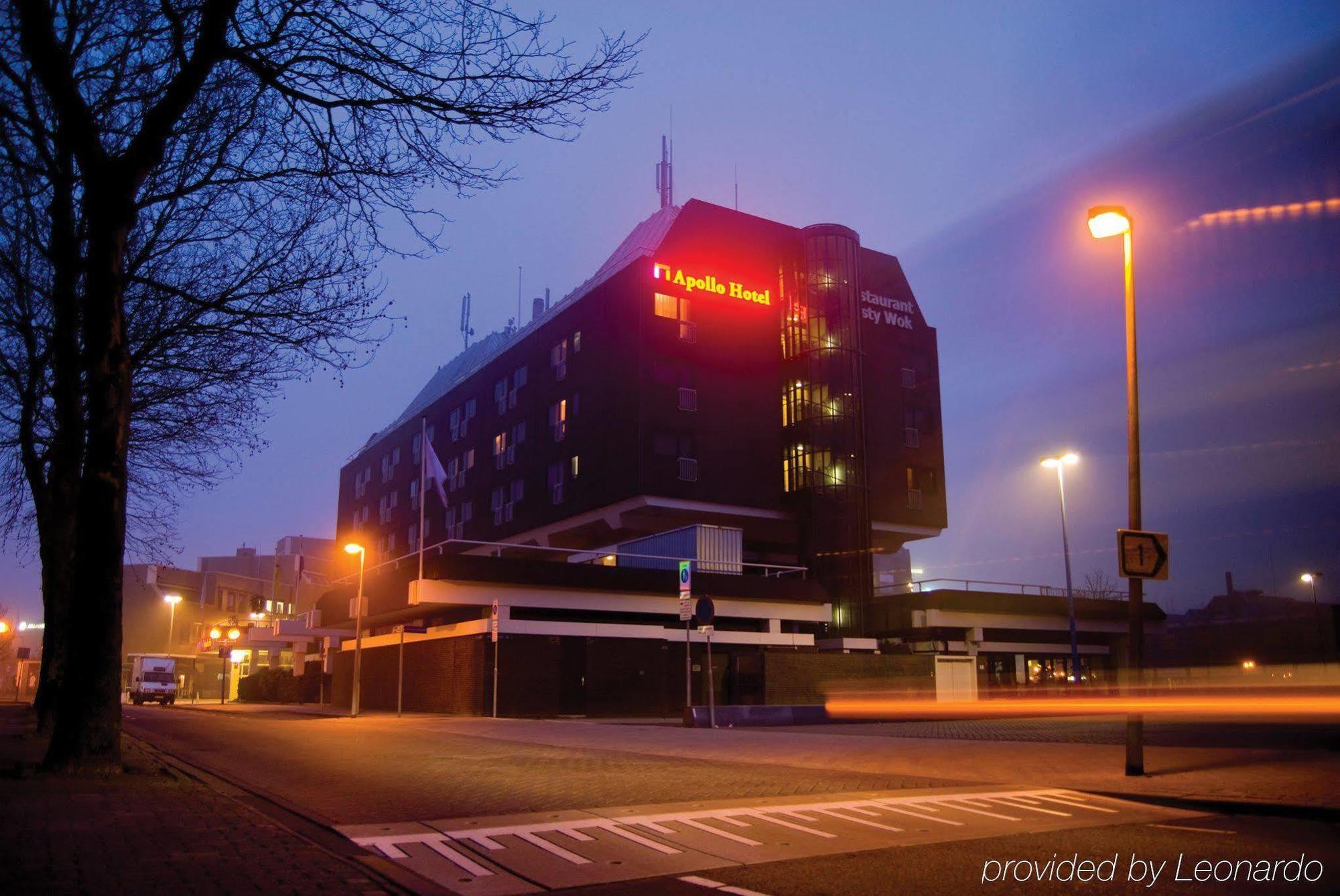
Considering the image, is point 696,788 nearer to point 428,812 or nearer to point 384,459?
point 428,812

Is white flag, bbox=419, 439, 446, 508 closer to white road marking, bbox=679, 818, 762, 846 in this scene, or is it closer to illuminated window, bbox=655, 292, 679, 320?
illuminated window, bbox=655, 292, 679, 320

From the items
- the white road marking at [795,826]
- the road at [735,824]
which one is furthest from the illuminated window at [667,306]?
the white road marking at [795,826]

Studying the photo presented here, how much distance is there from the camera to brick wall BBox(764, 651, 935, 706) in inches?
1308

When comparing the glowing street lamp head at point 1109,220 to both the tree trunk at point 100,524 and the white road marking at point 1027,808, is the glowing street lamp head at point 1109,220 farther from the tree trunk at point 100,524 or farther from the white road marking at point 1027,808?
the tree trunk at point 100,524

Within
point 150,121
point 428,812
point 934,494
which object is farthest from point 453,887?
point 934,494

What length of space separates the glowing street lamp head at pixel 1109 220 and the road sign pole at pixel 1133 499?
0.75 ft

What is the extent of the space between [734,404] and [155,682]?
37.0 meters

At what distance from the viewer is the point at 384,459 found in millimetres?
69625

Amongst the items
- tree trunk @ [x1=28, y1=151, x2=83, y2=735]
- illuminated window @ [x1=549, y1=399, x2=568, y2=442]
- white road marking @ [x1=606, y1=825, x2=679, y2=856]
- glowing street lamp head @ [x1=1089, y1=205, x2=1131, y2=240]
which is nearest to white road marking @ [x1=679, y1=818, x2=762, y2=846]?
white road marking @ [x1=606, y1=825, x2=679, y2=856]

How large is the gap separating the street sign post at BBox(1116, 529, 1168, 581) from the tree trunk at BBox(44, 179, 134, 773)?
38.8 feet

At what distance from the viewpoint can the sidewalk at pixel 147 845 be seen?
5891mm

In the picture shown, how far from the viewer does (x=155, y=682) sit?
5578cm

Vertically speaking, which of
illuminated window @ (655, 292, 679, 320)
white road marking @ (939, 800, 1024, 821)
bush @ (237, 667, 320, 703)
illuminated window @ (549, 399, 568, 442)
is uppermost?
illuminated window @ (655, 292, 679, 320)

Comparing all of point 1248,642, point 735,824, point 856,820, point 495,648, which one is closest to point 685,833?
point 735,824
